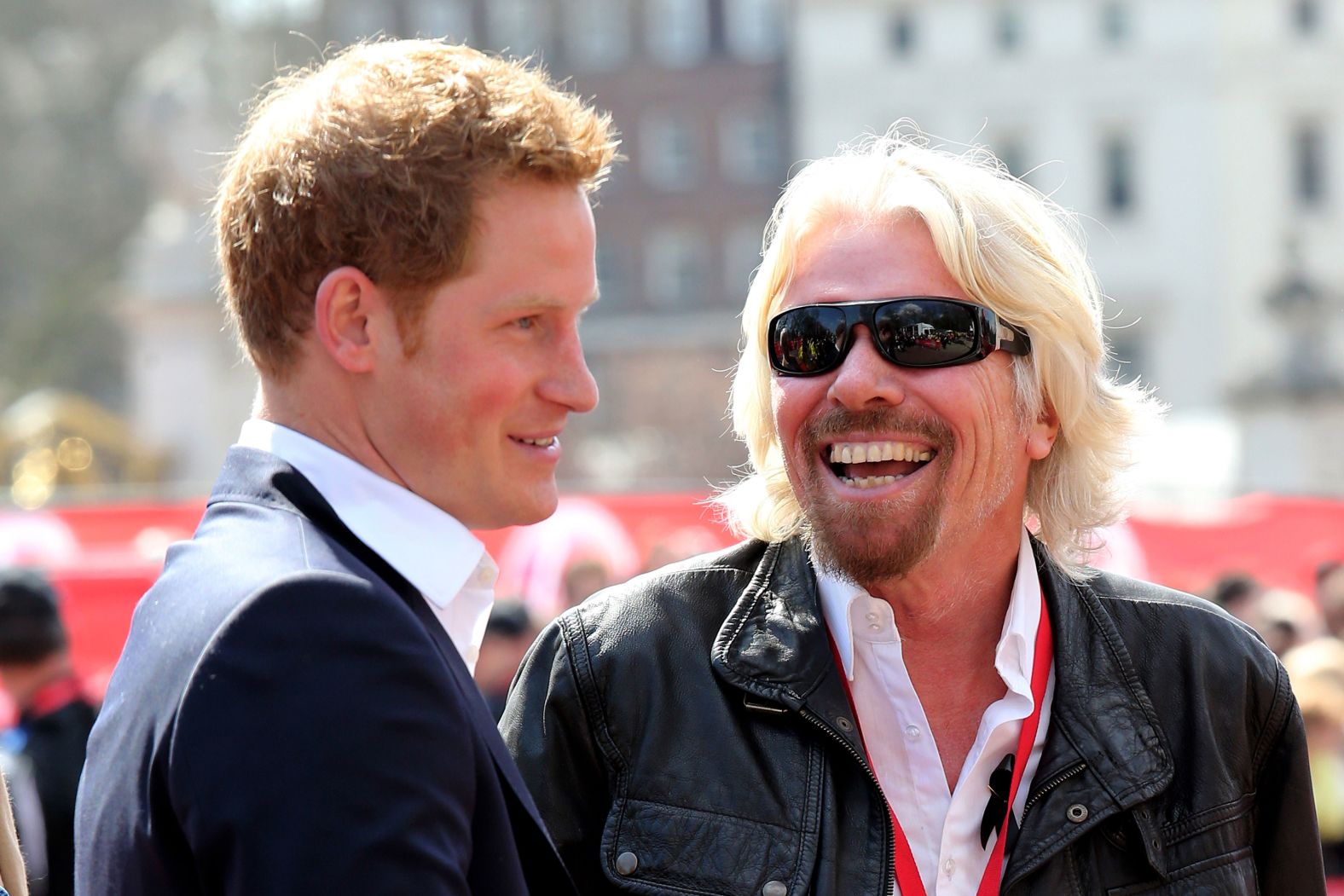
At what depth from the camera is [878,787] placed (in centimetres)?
245

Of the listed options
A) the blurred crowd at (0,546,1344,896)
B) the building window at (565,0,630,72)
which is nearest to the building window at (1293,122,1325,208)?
the building window at (565,0,630,72)

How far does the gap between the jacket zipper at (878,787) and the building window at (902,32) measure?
46538mm

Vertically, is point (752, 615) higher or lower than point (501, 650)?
higher

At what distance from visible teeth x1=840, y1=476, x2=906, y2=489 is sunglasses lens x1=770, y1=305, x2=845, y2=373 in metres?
0.18

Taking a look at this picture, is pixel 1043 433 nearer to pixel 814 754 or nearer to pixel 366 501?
pixel 814 754

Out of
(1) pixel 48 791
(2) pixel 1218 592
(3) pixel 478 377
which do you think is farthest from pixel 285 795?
(2) pixel 1218 592

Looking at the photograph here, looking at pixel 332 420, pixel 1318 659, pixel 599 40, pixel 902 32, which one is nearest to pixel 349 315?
pixel 332 420

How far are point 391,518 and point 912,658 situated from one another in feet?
3.81

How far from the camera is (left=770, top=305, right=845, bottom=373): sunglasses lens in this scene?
2.67m

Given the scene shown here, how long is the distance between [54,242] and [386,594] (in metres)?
41.2

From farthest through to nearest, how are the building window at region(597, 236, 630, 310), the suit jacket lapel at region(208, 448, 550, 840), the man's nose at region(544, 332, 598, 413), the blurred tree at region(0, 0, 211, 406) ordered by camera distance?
1. the building window at region(597, 236, 630, 310)
2. the blurred tree at region(0, 0, 211, 406)
3. the man's nose at region(544, 332, 598, 413)
4. the suit jacket lapel at region(208, 448, 550, 840)

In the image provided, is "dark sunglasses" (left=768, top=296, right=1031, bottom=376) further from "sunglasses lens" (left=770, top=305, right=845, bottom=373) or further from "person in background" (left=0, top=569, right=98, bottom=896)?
"person in background" (left=0, top=569, right=98, bottom=896)

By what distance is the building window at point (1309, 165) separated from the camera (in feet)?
147

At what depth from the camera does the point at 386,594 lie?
64.7 inches
